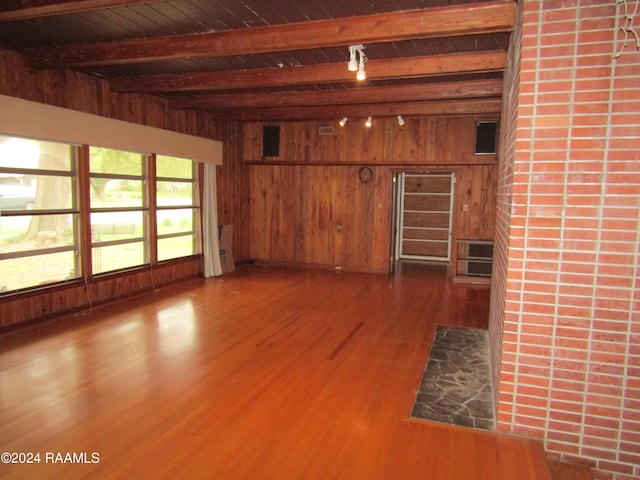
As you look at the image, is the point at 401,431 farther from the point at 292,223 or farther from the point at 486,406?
the point at 292,223

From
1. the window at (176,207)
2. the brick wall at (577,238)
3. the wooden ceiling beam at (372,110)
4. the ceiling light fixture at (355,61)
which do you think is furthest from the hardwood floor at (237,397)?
the wooden ceiling beam at (372,110)

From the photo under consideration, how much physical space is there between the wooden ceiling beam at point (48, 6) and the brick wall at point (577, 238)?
2.68m

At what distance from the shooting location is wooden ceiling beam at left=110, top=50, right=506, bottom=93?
423 centimetres

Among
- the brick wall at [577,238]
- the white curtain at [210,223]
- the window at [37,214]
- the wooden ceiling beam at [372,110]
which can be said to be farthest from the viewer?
the white curtain at [210,223]

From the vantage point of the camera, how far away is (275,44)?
3.64 metres

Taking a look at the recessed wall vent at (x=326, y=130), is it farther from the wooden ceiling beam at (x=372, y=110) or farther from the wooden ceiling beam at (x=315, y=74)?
the wooden ceiling beam at (x=315, y=74)

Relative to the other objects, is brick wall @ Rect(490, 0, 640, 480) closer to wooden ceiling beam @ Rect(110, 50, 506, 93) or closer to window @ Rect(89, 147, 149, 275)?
wooden ceiling beam @ Rect(110, 50, 506, 93)

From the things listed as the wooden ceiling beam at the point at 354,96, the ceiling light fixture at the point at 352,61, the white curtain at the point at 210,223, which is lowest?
the white curtain at the point at 210,223

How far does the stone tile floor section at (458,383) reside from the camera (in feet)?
9.29

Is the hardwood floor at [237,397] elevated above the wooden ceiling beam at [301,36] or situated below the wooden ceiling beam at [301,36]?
below

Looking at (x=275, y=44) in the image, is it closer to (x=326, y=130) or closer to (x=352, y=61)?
(x=352, y=61)

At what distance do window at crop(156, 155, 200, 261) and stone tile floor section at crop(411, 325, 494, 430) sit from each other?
450 cm

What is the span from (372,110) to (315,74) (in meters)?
2.05

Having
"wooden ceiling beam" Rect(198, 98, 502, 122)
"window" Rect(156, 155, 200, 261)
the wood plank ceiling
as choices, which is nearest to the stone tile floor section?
the wood plank ceiling
